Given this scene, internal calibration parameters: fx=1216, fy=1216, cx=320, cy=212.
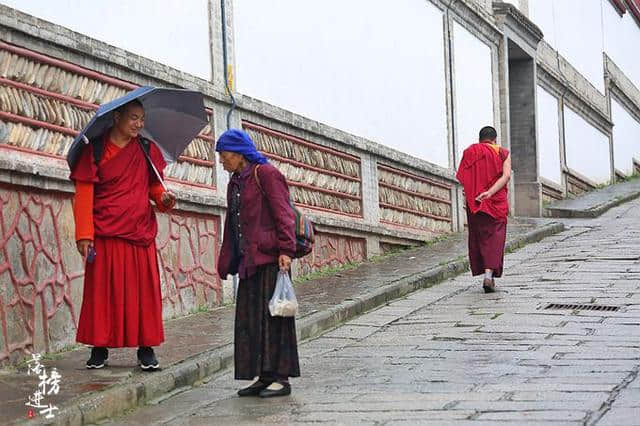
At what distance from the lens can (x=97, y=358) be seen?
300 inches

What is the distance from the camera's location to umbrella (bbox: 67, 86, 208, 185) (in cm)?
749

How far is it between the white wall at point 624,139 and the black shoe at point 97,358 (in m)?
24.5

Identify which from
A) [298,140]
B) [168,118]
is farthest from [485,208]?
[168,118]

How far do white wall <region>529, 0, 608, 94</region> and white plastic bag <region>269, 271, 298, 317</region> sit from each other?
56.1 feet

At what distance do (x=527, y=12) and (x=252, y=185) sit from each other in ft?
54.7

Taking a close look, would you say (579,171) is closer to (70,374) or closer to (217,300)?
(217,300)

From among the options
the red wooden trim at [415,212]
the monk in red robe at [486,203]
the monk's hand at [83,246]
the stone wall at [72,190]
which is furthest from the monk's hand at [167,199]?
the red wooden trim at [415,212]

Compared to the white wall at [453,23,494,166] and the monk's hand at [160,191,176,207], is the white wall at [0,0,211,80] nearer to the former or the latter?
the monk's hand at [160,191,176,207]

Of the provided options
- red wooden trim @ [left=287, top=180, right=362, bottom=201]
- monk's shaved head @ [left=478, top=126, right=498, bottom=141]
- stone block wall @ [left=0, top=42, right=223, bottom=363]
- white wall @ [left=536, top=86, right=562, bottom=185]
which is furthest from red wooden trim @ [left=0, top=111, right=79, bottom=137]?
white wall @ [left=536, top=86, right=562, bottom=185]

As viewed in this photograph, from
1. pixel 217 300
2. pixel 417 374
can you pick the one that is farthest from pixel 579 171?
pixel 417 374

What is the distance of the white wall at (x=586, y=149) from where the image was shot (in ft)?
84.4

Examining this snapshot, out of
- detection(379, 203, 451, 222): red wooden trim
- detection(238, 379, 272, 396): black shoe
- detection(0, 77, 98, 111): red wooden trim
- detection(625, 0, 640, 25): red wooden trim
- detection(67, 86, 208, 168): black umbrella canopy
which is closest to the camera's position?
detection(238, 379, 272, 396): black shoe

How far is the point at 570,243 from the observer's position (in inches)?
623

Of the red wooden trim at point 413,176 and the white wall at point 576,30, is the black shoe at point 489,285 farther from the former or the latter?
the white wall at point 576,30
